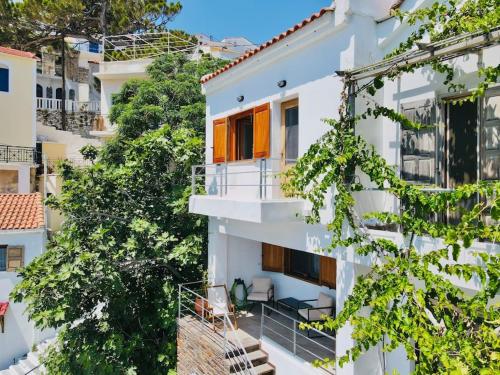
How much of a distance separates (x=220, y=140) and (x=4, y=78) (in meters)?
25.3

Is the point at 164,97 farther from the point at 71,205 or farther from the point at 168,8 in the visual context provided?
the point at 168,8

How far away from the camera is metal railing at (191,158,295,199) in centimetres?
1050

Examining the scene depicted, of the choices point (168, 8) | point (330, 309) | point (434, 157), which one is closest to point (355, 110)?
point (434, 157)

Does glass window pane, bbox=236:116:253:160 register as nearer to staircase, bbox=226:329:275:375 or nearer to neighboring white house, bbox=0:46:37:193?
staircase, bbox=226:329:275:375

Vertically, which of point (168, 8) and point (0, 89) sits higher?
point (168, 8)

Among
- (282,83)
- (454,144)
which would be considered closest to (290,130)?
(282,83)

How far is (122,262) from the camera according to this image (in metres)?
12.9

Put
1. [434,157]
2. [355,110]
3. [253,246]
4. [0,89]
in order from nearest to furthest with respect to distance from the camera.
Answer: [434,157] → [355,110] → [253,246] → [0,89]

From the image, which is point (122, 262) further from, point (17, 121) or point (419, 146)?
point (17, 121)

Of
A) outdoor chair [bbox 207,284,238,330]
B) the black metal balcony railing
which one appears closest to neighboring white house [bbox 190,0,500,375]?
outdoor chair [bbox 207,284,238,330]

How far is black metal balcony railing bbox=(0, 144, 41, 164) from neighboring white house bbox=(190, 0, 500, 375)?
22.0 metres

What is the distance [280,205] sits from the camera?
9422 millimetres

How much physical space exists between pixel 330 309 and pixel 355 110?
640 cm

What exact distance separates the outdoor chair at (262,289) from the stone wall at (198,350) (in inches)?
91.5
